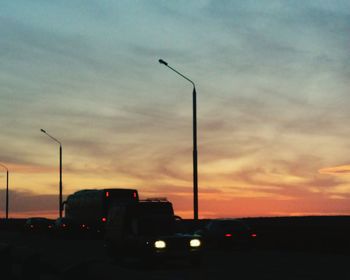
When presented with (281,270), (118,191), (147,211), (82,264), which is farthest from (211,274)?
(118,191)

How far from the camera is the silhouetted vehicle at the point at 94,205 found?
53.8m

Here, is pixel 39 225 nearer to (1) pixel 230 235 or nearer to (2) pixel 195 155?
(2) pixel 195 155

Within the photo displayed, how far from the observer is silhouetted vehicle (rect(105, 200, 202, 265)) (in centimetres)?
2452

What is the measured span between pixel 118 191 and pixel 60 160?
13.3 meters

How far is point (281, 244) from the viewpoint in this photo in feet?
133

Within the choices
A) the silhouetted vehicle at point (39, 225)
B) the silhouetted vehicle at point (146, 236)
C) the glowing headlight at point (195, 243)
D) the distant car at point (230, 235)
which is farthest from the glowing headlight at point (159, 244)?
the silhouetted vehicle at point (39, 225)

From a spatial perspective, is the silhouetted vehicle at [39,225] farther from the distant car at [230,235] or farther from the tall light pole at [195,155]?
the distant car at [230,235]

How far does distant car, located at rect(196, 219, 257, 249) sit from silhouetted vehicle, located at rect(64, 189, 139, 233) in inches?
607

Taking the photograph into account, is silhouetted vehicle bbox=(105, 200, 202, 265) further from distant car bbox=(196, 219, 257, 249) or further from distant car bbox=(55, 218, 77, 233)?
distant car bbox=(55, 218, 77, 233)

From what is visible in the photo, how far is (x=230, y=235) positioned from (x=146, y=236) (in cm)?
1077

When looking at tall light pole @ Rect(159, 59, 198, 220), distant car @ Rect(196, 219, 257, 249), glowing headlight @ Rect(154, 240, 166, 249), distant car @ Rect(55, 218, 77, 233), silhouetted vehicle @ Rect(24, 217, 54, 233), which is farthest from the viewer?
silhouetted vehicle @ Rect(24, 217, 54, 233)

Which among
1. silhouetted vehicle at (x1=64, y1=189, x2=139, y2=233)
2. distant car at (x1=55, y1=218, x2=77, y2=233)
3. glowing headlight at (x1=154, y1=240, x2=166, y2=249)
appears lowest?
glowing headlight at (x1=154, y1=240, x2=166, y2=249)

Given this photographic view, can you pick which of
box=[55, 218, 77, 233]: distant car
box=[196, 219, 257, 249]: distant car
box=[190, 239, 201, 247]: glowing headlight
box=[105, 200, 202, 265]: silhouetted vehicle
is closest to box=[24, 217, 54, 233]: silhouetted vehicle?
box=[55, 218, 77, 233]: distant car

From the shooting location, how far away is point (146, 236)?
25.2m
